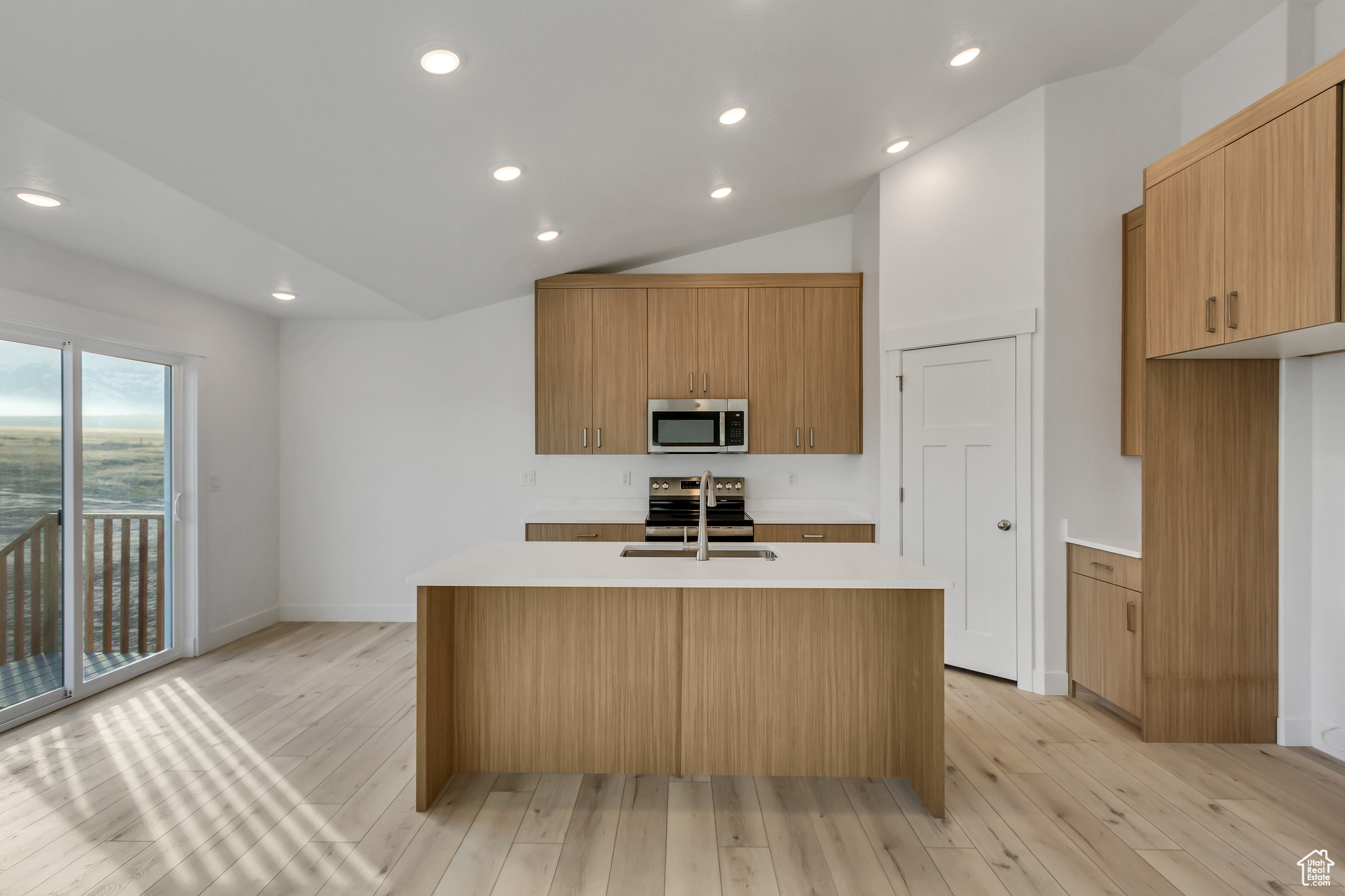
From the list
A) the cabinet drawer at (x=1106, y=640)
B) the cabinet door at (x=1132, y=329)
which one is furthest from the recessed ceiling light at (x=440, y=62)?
the cabinet drawer at (x=1106, y=640)

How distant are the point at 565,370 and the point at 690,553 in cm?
219

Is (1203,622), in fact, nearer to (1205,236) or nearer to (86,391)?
(1205,236)

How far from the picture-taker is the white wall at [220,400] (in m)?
3.22

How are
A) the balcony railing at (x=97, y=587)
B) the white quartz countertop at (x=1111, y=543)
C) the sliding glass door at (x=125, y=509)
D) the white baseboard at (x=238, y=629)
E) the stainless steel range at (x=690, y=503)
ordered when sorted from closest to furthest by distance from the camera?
the white quartz countertop at (x=1111, y=543) < the balcony railing at (x=97, y=587) < the sliding glass door at (x=125, y=509) < the white baseboard at (x=238, y=629) < the stainless steel range at (x=690, y=503)

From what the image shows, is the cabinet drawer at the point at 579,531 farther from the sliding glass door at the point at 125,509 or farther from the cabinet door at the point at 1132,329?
the cabinet door at the point at 1132,329

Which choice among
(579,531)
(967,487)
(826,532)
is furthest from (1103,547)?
(579,531)

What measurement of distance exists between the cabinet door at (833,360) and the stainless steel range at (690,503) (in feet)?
2.16

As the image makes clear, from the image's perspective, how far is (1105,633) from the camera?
310 cm

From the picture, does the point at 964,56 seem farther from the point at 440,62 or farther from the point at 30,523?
the point at 30,523

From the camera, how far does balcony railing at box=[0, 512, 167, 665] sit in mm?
3033

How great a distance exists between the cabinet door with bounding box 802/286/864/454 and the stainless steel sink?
6.07 feet

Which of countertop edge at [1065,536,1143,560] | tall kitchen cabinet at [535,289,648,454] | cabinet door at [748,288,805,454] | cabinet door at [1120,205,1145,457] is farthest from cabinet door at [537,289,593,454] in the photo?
cabinet door at [1120,205,1145,457]

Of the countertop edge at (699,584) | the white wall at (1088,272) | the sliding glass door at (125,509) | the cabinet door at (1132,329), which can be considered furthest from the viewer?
the sliding glass door at (125,509)

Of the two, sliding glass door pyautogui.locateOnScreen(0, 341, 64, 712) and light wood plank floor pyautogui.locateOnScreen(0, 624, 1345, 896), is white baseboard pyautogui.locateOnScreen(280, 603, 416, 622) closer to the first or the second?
sliding glass door pyautogui.locateOnScreen(0, 341, 64, 712)
